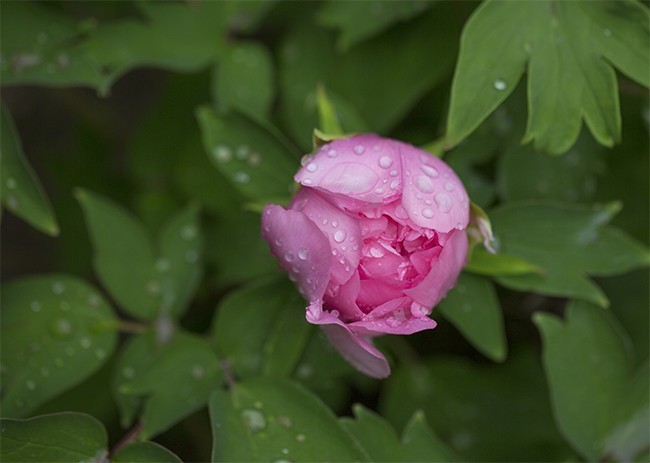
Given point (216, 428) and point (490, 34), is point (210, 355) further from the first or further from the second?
point (490, 34)

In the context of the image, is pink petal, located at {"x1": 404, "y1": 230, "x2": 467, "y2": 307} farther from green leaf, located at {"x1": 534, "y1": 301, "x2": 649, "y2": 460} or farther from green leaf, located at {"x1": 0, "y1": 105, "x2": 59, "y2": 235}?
green leaf, located at {"x1": 0, "y1": 105, "x2": 59, "y2": 235}

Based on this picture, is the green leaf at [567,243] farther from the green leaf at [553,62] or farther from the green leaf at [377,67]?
the green leaf at [377,67]

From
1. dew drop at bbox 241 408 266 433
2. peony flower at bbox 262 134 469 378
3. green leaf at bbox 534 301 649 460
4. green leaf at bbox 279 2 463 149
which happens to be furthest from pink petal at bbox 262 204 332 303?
green leaf at bbox 279 2 463 149

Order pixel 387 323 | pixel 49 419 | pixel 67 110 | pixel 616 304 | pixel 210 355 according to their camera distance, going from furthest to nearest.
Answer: pixel 67 110, pixel 616 304, pixel 210 355, pixel 49 419, pixel 387 323

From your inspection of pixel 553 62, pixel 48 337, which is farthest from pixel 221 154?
pixel 553 62

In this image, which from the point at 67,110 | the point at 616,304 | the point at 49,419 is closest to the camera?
the point at 49,419

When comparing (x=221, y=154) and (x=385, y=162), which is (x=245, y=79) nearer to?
(x=221, y=154)

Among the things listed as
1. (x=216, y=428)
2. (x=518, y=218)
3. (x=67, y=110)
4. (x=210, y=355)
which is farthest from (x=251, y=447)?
(x=67, y=110)
